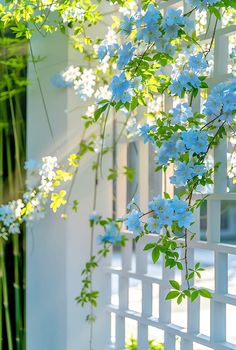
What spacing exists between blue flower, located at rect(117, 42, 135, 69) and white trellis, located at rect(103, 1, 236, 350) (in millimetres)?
350

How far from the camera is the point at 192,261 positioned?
74.4 inches

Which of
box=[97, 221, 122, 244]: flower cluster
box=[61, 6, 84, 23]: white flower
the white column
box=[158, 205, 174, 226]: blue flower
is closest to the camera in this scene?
box=[158, 205, 174, 226]: blue flower

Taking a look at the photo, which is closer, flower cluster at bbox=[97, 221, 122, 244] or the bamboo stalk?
flower cluster at bbox=[97, 221, 122, 244]

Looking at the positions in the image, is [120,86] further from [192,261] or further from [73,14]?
[192,261]

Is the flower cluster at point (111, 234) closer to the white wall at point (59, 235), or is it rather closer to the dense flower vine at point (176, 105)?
the white wall at point (59, 235)

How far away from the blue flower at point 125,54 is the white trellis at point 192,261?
350 mm

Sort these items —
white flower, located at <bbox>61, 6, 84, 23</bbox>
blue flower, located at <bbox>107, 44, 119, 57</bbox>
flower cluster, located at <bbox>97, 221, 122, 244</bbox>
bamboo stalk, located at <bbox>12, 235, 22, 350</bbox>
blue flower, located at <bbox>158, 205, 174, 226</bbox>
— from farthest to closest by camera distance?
1. bamboo stalk, located at <bbox>12, 235, 22, 350</bbox>
2. flower cluster, located at <bbox>97, 221, 122, 244</bbox>
3. white flower, located at <bbox>61, 6, 84, 23</bbox>
4. blue flower, located at <bbox>107, 44, 119, 57</bbox>
5. blue flower, located at <bbox>158, 205, 174, 226</bbox>

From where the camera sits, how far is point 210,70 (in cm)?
189

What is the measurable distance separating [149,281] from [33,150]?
655mm

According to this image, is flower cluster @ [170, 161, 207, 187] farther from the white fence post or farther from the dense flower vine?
the white fence post

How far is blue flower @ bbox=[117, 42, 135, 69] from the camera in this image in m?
1.49

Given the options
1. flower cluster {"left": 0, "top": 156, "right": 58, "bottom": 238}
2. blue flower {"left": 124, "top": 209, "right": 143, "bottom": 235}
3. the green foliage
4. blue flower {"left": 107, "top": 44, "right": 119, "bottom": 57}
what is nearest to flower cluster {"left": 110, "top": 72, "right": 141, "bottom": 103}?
blue flower {"left": 107, "top": 44, "right": 119, "bottom": 57}

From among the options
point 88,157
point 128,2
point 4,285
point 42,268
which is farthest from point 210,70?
point 4,285

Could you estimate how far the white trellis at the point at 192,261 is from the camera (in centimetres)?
178
